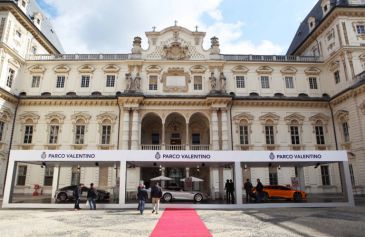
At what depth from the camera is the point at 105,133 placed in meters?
31.5

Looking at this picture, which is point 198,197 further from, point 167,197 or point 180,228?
point 180,228

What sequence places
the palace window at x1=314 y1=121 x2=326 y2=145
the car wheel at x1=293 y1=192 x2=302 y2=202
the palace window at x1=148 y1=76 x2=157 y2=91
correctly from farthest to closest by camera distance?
the palace window at x1=148 y1=76 x2=157 y2=91 < the palace window at x1=314 y1=121 x2=326 y2=145 < the car wheel at x1=293 y1=192 x2=302 y2=202

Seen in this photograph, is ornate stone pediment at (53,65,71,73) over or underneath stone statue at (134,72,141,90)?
over

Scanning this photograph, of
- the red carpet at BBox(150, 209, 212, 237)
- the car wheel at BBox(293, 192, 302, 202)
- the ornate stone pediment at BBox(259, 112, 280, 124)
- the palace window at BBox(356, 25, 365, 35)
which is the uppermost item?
the palace window at BBox(356, 25, 365, 35)

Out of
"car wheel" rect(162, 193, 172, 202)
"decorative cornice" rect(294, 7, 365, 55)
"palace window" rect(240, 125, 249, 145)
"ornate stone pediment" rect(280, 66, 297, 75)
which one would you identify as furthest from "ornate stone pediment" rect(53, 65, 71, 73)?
"decorative cornice" rect(294, 7, 365, 55)

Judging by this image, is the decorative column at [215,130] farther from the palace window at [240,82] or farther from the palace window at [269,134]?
the palace window at [269,134]

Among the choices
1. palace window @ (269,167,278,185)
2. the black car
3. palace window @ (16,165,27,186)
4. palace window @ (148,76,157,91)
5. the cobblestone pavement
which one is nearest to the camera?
the cobblestone pavement

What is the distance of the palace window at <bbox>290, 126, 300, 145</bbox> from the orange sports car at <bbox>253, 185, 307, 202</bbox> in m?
Result: 10.3

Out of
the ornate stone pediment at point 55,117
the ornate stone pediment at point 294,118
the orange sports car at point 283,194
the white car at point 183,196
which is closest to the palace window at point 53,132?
the ornate stone pediment at point 55,117

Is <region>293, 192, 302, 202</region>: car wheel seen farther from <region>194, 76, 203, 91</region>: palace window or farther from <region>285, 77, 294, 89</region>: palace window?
<region>194, 76, 203, 91</region>: palace window

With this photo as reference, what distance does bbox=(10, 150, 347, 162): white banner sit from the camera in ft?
61.3

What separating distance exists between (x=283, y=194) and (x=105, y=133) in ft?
68.7

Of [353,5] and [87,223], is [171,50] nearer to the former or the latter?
[353,5]

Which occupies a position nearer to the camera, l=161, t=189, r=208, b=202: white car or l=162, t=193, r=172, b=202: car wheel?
l=161, t=189, r=208, b=202: white car
